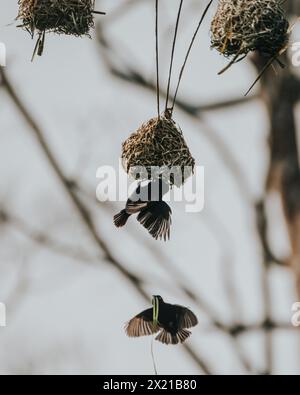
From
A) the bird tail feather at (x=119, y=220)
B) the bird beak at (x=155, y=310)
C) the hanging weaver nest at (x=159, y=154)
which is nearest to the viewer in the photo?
the bird tail feather at (x=119, y=220)

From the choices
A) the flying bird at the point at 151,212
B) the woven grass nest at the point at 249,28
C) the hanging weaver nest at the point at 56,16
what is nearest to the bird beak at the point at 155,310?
the flying bird at the point at 151,212

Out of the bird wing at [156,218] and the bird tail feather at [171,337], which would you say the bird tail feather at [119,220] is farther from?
the bird tail feather at [171,337]

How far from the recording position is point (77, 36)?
2523 mm

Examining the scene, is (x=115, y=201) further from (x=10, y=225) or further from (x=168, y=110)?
(x=168, y=110)

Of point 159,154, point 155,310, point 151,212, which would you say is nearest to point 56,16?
point 159,154

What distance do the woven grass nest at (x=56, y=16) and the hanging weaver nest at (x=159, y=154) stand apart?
32 centimetres

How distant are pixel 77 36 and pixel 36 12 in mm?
134

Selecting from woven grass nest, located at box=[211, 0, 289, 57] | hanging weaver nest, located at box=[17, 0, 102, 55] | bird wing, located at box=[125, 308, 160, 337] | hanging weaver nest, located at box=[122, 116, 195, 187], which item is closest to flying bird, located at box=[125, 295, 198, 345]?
bird wing, located at box=[125, 308, 160, 337]

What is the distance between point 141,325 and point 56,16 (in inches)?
32.6

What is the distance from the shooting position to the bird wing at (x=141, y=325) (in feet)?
7.84

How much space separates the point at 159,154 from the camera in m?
2.48

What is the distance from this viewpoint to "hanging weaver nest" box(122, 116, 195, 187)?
8.07 feet

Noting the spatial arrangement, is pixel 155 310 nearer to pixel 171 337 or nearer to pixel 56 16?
pixel 171 337
